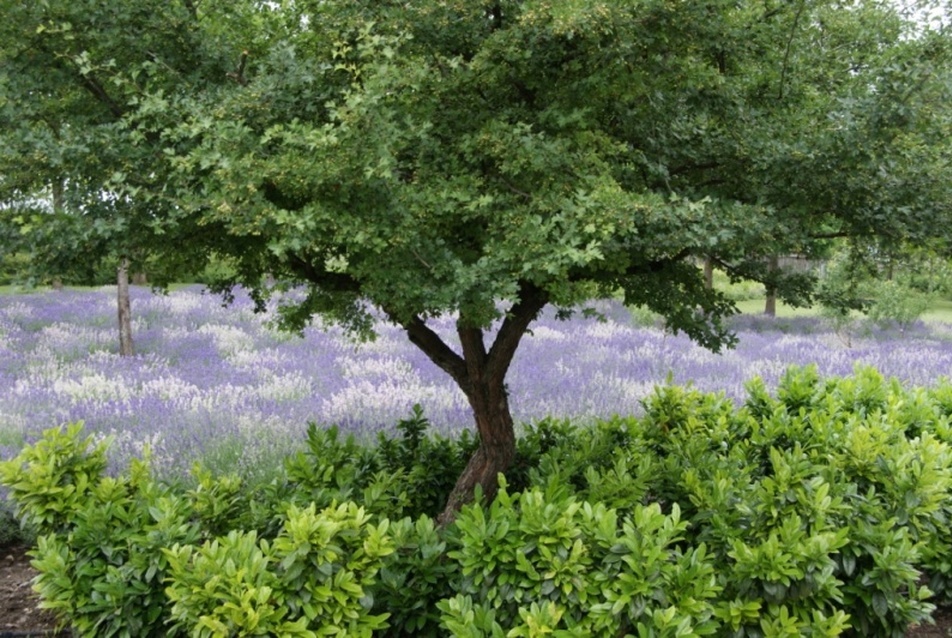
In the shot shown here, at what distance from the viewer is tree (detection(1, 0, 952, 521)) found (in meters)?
3.22

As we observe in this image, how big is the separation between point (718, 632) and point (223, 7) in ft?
13.3

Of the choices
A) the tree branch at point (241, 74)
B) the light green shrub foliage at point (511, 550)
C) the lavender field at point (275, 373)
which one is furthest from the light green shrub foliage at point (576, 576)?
the tree branch at point (241, 74)

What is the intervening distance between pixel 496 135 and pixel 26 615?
4.35 m

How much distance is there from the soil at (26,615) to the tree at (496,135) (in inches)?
108

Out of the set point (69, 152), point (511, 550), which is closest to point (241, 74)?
point (69, 152)

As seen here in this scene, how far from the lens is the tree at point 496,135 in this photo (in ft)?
10.6

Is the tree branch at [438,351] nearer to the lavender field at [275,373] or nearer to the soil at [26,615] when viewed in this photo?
the lavender field at [275,373]

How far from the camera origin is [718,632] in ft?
13.6

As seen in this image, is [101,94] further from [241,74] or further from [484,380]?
[484,380]

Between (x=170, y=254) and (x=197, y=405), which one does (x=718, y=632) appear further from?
(x=197, y=405)

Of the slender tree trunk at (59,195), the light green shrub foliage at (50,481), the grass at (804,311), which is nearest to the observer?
the slender tree trunk at (59,195)

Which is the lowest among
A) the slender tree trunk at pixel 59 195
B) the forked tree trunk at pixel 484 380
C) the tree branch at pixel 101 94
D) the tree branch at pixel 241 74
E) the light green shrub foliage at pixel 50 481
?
the light green shrub foliage at pixel 50 481

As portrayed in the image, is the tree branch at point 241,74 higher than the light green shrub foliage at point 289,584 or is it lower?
higher

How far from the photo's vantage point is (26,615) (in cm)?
512
